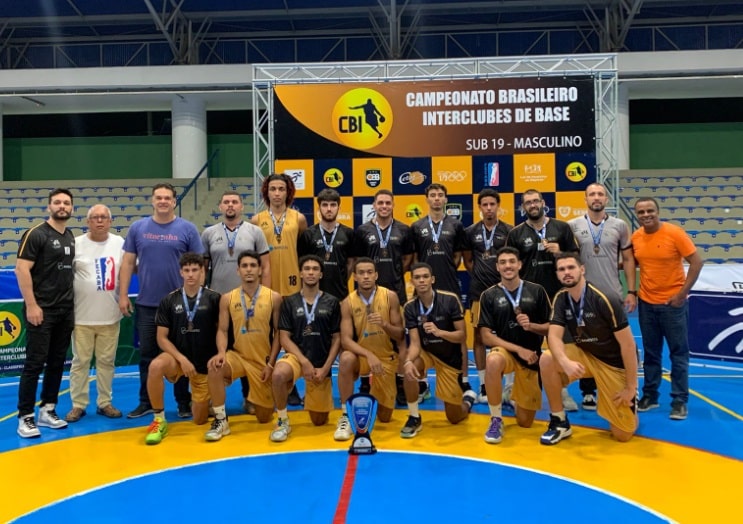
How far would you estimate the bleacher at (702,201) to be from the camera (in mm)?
13938

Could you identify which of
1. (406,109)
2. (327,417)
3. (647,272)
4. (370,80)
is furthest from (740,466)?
(370,80)

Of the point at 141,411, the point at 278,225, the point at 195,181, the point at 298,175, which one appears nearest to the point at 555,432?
the point at 278,225

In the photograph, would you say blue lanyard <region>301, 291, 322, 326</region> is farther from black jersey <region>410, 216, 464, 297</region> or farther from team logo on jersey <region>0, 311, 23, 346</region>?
team logo on jersey <region>0, 311, 23, 346</region>

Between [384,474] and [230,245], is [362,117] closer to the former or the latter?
[230,245]

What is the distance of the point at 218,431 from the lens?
180 inches

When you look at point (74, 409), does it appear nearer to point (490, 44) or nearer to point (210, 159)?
point (210, 159)

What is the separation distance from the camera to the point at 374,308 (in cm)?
498

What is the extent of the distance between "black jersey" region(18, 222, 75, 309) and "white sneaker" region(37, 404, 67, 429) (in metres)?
0.88

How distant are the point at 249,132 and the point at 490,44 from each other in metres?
7.95

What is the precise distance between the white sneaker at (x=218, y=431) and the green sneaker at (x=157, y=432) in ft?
1.14

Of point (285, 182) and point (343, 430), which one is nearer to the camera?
point (343, 430)

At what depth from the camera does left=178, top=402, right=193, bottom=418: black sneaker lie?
529cm

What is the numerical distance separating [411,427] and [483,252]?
1.96 m

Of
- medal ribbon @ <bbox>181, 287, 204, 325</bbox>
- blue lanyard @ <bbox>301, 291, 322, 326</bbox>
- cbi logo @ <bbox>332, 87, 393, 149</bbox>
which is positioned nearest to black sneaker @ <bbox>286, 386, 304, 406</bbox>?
blue lanyard @ <bbox>301, 291, 322, 326</bbox>
